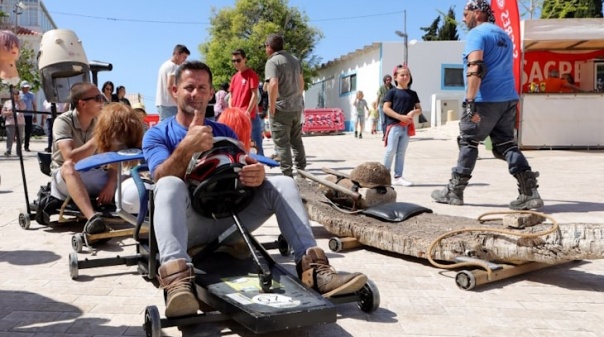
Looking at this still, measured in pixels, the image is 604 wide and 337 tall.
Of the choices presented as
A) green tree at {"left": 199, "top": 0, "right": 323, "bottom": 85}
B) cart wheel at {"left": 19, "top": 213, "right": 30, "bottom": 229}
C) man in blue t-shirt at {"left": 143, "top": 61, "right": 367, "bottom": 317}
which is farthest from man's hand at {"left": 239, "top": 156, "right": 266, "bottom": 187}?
green tree at {"left": 199, "top": 0, "right": 323, "bottom": 85}

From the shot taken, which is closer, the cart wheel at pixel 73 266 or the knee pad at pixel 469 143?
the cart wheel at pixel 73 266

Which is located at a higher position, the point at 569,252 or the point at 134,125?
the point at 134,125

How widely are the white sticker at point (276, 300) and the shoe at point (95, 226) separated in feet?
7.66

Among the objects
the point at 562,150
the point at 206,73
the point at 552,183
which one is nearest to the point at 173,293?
the point at 206,73

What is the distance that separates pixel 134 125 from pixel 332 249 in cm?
190

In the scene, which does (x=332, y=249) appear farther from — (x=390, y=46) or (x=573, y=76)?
(x=390, y=46)

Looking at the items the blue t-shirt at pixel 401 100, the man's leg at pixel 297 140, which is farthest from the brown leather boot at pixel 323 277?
the blue t-shirt at pixel 401 100

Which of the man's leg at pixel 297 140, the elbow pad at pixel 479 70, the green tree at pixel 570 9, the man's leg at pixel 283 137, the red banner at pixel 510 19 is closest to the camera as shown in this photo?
the elbow pad at pixel 479 70

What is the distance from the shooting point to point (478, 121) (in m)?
6.04

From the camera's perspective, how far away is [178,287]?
8.73 ft

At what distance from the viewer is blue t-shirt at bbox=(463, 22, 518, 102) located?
603 cm

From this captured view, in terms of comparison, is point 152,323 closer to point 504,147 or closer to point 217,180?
point 217,180

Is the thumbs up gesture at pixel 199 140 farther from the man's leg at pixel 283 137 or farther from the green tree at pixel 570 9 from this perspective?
the green tree at pixel 570 9

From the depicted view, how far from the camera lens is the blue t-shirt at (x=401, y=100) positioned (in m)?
8.18
